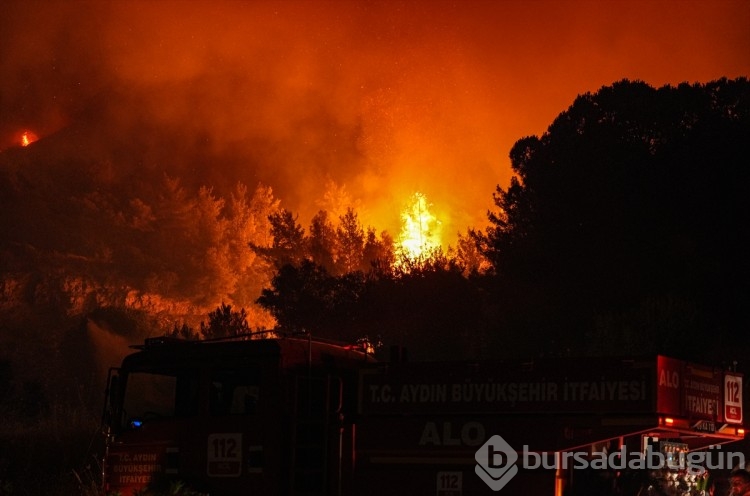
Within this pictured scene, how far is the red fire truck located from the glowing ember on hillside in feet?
303

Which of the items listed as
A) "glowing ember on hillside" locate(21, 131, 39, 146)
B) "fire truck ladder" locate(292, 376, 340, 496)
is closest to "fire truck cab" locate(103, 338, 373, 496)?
"fire truck ladder" locate(292, 376, 340, 496)

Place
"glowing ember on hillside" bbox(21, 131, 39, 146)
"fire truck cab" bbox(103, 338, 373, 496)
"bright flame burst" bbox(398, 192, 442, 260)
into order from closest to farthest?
1. "fire truck cab" bbox(103, 338, 373, 496)
2. "bright flame burst" bbox(398, 192, 442, 260)
3. "glowing ember on hillside" bbox(21, 131, 39, 146)

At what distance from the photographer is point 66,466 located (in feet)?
72.3

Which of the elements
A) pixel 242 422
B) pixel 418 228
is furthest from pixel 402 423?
pixel 418 228

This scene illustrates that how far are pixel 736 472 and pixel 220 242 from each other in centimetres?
6743

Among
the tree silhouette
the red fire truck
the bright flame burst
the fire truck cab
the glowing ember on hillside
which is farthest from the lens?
the glowing ember on hillside

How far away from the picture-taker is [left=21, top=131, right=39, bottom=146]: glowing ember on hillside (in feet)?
329

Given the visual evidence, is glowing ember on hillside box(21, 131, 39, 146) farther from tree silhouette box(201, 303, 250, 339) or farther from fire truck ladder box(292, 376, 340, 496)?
fire truck ladder box(292, 376, 340, 496)

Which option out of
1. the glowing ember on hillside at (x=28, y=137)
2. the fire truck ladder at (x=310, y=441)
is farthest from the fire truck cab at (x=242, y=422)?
the glowing ember on hillside at (x=28, y=137)

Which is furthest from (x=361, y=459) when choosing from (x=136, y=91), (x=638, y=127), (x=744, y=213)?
(x=136, y=91)

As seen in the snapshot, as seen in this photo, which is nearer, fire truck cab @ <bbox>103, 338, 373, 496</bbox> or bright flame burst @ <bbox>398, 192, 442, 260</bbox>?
fire truck cab @ <bbox>103, 338, 373, 496</bbox>

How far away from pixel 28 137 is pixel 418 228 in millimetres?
52317

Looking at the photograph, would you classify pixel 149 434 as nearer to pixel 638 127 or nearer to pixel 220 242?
pixel 638 127

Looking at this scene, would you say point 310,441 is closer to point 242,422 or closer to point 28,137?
point 242,422
